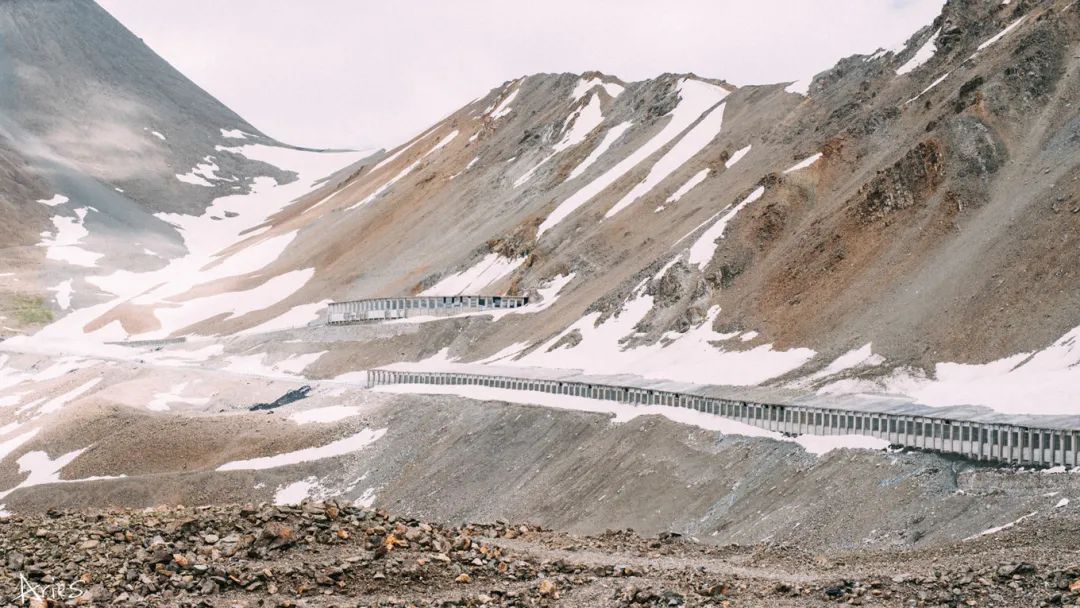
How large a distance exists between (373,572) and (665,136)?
399 feet

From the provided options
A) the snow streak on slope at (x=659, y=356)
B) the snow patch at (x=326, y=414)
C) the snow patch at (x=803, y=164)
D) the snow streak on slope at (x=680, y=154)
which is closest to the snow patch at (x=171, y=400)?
the snow patch at (x=326, y=414)

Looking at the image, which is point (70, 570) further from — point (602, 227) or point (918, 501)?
point (602, 227)

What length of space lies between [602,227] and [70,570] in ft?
330

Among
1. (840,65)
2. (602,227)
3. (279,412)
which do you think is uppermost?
(840,65)

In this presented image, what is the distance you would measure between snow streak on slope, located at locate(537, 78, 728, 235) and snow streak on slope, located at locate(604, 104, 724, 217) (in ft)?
9.50

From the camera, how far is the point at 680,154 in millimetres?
135375

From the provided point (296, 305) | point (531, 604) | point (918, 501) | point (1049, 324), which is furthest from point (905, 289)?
point (296, 305)

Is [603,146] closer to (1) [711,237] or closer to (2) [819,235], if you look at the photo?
(1) [711,237]

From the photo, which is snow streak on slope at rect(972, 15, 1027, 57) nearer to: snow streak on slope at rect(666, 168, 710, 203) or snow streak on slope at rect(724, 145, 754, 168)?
snow streak on slope at rect(724, 145, 754, 168)

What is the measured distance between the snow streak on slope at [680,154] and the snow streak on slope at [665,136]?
2.90 m

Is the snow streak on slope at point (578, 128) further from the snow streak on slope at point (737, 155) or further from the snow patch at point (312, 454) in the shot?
the snow patch at point (312, 454)

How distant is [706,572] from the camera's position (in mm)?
29844

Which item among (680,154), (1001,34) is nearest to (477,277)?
(680,154)

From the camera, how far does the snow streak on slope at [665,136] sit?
139 m
